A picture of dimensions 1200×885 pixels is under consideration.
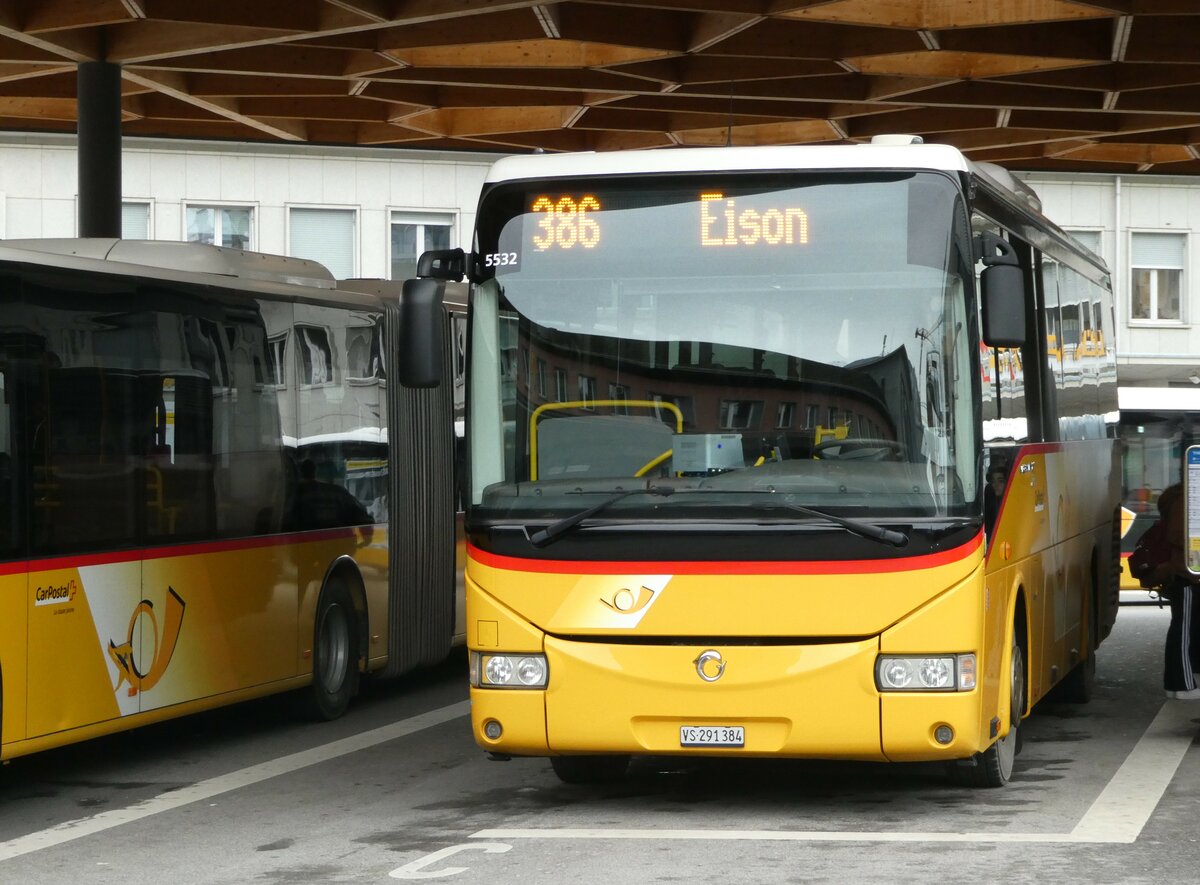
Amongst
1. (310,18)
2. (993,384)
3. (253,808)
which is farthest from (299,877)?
(310,18)

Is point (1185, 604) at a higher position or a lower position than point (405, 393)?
lower

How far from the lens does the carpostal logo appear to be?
389 inches

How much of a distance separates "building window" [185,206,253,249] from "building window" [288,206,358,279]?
101 centimetres

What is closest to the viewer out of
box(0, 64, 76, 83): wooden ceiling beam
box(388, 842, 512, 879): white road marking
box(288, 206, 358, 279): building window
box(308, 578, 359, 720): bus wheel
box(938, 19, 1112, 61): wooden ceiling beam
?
box(388, 842, 512, 879): white road marking

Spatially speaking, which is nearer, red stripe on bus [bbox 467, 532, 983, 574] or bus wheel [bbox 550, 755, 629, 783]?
red stripe on bus [bbox 467, 532, 983, 574]

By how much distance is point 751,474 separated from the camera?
8.73 m

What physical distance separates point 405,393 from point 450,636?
2044 mm

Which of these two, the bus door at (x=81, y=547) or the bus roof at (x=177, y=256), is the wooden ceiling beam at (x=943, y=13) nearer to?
the bus roof at (x=177, y=256)

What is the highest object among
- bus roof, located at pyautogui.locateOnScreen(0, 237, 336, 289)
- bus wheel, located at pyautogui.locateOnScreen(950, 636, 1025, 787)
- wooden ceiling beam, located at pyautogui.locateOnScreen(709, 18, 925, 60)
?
wooden ceiling beam, located at pyautogui.locateOnScreen(709, 18, 925, 60)

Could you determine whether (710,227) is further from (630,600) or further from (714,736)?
(714,736)

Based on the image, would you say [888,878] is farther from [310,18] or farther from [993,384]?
[310,18]

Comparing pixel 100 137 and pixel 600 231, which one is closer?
pixel 600 231

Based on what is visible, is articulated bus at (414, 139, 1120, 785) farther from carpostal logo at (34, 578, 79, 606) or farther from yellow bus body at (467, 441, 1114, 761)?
carpostal logo at (34, 578, 79, 606)

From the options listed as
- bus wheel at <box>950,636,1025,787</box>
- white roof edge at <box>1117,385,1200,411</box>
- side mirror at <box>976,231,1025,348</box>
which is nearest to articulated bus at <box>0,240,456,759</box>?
side mirror at <box>976,231,1025,348</box>
